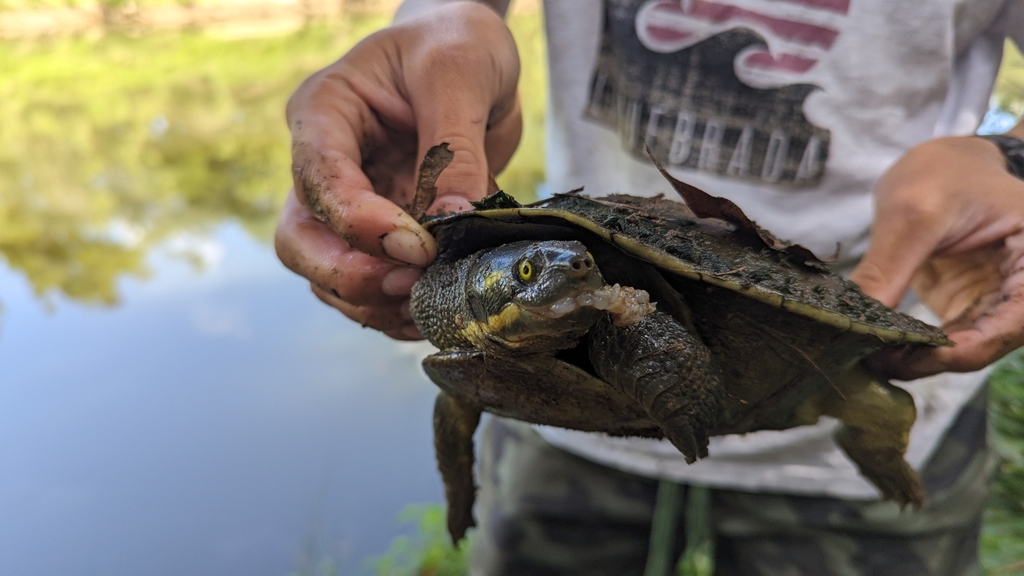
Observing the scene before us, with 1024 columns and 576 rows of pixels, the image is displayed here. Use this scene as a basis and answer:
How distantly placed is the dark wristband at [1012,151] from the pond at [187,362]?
866 millimetres

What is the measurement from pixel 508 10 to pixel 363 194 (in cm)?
81

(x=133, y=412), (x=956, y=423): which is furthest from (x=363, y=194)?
(x=133, y=412)

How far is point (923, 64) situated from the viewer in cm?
114

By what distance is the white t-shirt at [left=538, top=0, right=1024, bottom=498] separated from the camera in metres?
1.11

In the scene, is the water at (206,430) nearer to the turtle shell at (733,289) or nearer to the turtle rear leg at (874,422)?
the turtle shell at (733,289)

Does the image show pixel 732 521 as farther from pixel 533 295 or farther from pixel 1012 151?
pixel 533 295

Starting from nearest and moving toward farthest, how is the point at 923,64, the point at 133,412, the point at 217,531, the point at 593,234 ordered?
1. the point at 593,234
2. the point at 923,64
3. the point at 217,531
4. the point at 133,412

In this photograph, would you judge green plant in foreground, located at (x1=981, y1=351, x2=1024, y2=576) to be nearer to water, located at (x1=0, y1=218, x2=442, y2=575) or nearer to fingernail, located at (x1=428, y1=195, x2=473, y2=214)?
fingernail, located at (x1=428, y1=195, x2=473, y2=214)

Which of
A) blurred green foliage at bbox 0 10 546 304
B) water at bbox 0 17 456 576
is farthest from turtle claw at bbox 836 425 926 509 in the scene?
blurred green foliage at bbox 0 10 546 304

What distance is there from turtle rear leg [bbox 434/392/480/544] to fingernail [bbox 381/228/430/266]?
219 millimetres

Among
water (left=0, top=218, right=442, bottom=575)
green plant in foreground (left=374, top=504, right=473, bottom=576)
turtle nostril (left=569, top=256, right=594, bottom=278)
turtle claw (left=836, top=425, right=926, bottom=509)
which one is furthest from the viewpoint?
green plant in foreground (left=374, top=504, right=473, bottom=576)

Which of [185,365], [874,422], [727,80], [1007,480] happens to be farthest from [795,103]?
[185,365]

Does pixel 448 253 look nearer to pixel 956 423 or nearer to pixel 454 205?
pixel 454 205

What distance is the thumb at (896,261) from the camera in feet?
2.82
